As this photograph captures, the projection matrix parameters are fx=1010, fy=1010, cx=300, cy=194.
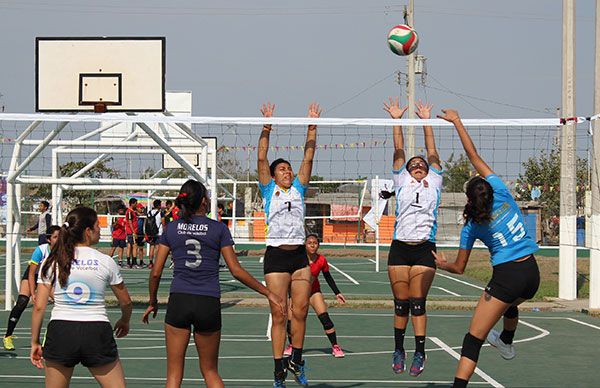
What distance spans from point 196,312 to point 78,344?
1.15 metres

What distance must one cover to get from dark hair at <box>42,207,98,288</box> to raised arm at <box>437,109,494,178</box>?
3618 mm

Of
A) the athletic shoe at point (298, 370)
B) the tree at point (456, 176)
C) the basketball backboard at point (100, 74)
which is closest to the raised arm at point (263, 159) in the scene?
the athletic shoe at point (298, 370)

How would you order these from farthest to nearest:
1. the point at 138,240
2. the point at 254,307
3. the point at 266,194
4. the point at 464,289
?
the point at 138,240 → the point at 464,289 → the point at 254,307 → the point at 266,194

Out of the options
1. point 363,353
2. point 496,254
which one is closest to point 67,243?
point 496,254

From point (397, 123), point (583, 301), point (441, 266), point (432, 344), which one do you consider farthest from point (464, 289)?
point (441, 266)

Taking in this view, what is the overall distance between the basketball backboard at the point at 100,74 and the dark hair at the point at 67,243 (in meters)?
11.2

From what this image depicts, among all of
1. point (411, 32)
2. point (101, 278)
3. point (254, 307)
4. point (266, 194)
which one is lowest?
point (254, 307)

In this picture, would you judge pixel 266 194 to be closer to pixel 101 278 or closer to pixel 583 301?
pixel 101 278

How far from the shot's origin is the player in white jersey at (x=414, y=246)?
1050cm

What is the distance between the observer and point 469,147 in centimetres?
964

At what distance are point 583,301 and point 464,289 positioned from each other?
3.92m

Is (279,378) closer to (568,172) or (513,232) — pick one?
(513,232)

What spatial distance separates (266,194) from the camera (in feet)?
36.1

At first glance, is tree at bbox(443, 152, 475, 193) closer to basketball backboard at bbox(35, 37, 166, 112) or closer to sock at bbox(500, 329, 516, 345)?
basketball backboard at bbox(35, 37, 166, 112)
